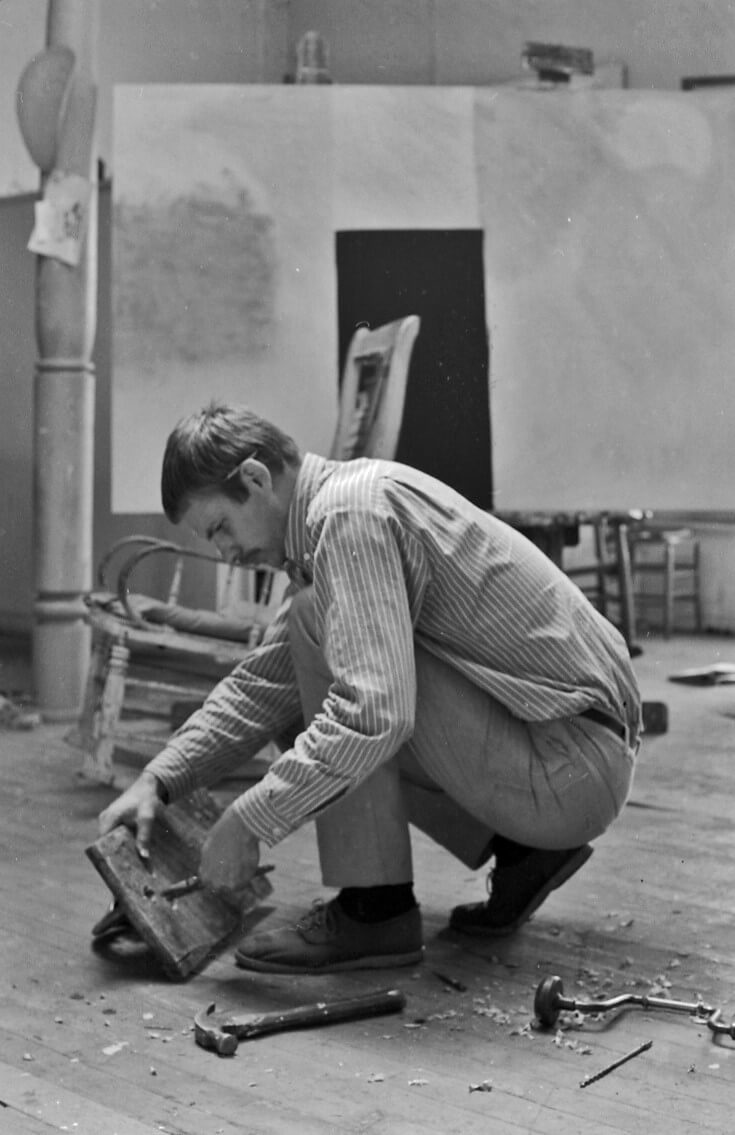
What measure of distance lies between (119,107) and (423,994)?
2.51 m

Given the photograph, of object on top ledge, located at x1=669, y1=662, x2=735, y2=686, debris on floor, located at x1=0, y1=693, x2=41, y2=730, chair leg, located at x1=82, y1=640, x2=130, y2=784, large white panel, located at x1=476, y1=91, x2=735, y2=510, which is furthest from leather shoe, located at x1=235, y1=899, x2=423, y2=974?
object on top ledge, located at x1=669, y1=662, x2=735, y2=686

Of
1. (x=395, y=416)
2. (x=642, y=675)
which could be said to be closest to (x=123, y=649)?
(x=395, y=416)

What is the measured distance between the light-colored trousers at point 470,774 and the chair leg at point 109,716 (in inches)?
50.5

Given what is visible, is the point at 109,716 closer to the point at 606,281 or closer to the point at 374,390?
the point at 374,390

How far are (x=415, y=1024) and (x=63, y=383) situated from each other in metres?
Result: 2.63

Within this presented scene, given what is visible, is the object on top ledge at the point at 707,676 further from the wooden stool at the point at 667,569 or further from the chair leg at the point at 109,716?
the chair leg at the point at 109,716

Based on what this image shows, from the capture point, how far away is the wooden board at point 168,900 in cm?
199

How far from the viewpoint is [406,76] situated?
486cm

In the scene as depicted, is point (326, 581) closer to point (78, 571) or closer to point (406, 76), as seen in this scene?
point (78, 571)

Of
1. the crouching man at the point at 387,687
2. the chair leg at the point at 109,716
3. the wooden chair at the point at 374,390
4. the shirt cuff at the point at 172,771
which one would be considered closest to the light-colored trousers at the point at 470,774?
the crouching man at the point at 387,687

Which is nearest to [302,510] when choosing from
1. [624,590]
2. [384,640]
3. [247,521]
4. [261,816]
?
[247,521]

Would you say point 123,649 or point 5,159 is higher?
point 5,159

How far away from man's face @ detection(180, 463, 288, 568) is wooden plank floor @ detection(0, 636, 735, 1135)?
0.60m

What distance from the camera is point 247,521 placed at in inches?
75.0
